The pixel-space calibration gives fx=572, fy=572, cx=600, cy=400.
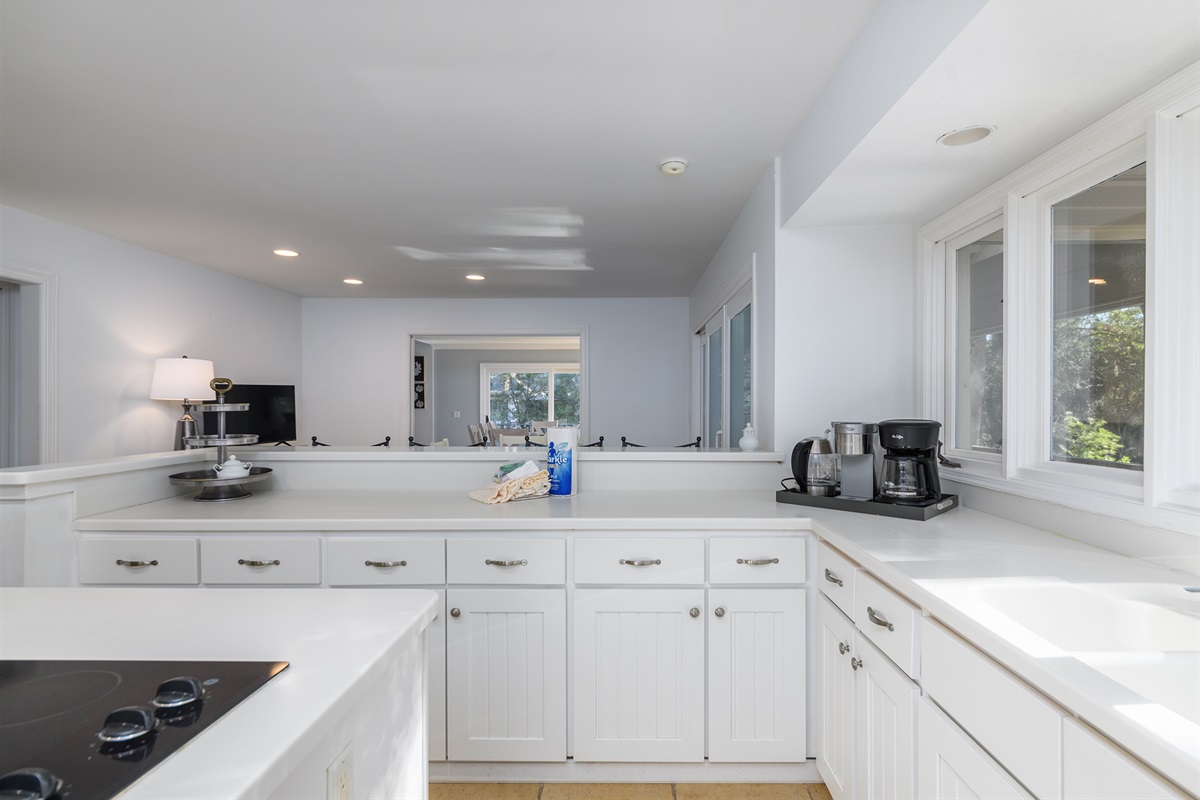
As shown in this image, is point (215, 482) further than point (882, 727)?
Yes

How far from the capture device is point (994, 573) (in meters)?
1.22

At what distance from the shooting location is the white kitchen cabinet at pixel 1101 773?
663mm

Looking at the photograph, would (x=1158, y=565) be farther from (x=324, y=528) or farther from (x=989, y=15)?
(x=324, y=528)

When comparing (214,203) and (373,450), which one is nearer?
(373,450)

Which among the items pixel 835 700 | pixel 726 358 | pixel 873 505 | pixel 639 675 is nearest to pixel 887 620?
pixel 835 700

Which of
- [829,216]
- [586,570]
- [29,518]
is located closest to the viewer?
[29,518]

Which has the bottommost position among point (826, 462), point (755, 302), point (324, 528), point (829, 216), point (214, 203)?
point (324, 528)

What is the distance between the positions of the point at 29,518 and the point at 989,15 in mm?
2746

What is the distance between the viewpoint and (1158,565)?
1262 mm

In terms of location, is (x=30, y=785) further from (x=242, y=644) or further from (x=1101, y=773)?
(x=1101, y=773)

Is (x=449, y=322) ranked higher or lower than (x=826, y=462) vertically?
higher

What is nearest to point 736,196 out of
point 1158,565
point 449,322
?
point 1158,565

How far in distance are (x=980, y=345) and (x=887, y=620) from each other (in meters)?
1.25

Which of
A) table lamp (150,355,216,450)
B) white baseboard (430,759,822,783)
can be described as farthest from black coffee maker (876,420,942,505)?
table lamp (150,355,216,450)
